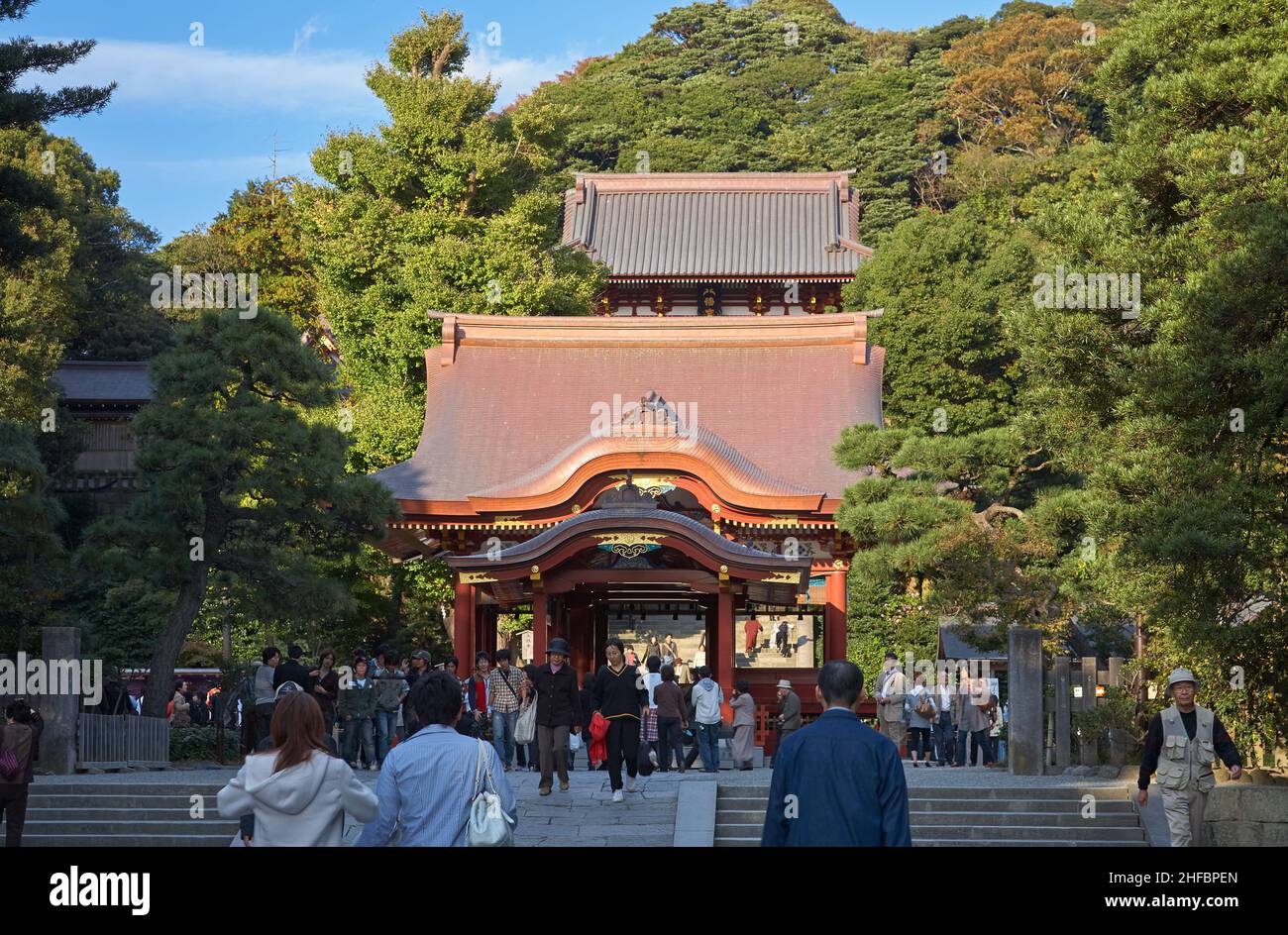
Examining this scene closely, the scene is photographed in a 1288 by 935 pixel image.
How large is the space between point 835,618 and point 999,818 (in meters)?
10.4

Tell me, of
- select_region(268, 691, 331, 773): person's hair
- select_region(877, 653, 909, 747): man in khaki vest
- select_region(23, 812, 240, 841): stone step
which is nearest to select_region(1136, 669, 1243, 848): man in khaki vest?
select_region(268, 691, 331, 773): person's hair

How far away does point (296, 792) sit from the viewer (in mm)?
6277

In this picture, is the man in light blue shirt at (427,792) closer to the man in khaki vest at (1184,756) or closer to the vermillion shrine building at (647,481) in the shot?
the man in khaki vest at (1184,756)

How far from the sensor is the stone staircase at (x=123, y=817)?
12.9 m

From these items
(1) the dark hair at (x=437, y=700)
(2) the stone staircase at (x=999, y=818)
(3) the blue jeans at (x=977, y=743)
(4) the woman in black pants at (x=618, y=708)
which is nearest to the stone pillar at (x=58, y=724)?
(4) the woman in black pants at (x=618, y=708)

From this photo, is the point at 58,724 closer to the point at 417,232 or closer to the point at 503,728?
the point at 503,728

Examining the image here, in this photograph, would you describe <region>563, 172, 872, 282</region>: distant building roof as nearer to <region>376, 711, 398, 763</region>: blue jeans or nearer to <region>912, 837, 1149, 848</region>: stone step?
<region>376, 711, 398, 763</region>: blue jeans

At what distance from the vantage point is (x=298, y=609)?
18156mm

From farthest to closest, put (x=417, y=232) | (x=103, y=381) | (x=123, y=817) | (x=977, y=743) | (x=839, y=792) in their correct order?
(x=103, y=381) < (x=417, y=232) < (x=977, y=743) < (x=123, y=817) < (x=839, y=792)

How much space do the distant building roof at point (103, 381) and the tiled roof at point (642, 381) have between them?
8934 mm

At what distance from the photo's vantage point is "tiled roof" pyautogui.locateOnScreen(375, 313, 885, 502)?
86.1ft

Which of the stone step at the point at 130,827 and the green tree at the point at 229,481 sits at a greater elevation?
the green tree at the point at 229,481

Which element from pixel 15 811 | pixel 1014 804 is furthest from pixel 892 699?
pixel 15 811

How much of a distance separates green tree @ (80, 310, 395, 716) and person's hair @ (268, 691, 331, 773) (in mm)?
11720
